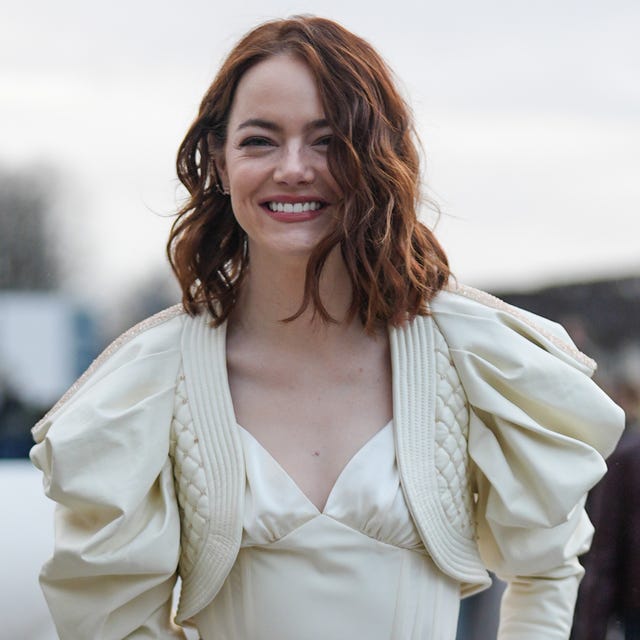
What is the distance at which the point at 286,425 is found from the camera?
1980mm

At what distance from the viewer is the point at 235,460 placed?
192cm

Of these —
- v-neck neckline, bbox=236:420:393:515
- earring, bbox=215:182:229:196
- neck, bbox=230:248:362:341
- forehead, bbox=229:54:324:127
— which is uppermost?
forehead, bbox=229:54:324:127

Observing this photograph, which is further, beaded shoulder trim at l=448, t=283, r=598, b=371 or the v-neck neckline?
beaded shoulder trim at l=448, t=283, r=598, b=371

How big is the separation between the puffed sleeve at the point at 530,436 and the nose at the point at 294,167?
31 centimetres

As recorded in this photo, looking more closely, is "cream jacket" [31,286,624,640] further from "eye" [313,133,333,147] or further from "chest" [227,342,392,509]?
"eye" [313,133,333,147]

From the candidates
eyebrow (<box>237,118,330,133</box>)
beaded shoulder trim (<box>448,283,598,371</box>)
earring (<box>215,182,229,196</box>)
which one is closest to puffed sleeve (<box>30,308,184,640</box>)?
earring (<box>215,182,229,196</box>)

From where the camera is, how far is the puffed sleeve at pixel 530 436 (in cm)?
196

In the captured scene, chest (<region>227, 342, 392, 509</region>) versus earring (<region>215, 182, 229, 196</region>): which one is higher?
earring (<region>215, 182, 229, 196</region>)

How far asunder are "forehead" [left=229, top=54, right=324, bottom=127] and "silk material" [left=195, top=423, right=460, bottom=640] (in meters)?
0.48

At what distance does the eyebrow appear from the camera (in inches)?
73.7

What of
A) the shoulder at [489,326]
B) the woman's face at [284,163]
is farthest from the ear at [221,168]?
the shoulder at [489,326]

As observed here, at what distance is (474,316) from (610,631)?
154 centimetres

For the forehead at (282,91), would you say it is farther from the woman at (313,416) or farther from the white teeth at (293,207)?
the white teeth at (293,207)

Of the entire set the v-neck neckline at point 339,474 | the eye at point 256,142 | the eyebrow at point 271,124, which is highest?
the eyebrow at point 271,124
